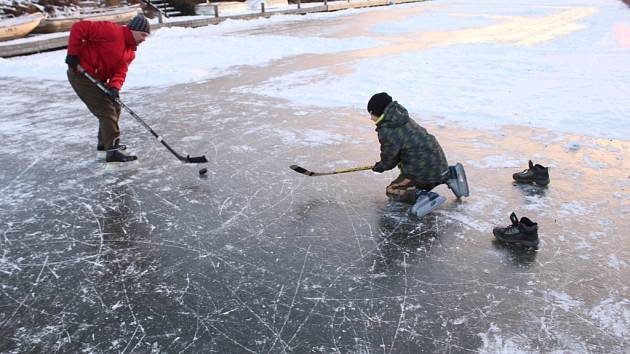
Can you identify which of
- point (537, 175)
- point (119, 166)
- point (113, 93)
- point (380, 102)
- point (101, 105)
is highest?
point (380, 102)

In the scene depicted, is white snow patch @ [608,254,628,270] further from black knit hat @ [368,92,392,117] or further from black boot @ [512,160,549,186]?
black knit hat @ [368,92,392,117]

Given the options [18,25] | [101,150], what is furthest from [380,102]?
[18,25]

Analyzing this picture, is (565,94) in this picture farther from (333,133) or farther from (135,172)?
(135,172)

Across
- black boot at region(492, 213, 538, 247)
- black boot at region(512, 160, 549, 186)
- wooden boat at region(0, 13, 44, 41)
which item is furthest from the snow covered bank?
wooden boat at region(0, 13, 44, 41)

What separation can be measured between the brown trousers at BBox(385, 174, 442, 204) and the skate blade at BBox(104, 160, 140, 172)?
253 cm

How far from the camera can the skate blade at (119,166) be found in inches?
184

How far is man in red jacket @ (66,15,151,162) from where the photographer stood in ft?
14.5

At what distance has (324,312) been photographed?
2531 millimetres

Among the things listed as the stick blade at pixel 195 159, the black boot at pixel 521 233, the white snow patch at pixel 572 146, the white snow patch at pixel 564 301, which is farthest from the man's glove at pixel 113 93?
the white snow patch at pixel 572 146

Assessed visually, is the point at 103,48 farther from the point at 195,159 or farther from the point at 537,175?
the point at 537,175

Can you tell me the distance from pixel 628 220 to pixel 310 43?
11.0m

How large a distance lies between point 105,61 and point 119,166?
0.99 meters

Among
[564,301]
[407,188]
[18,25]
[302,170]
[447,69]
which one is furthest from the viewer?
[18,25]

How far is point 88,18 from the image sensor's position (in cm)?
1728
